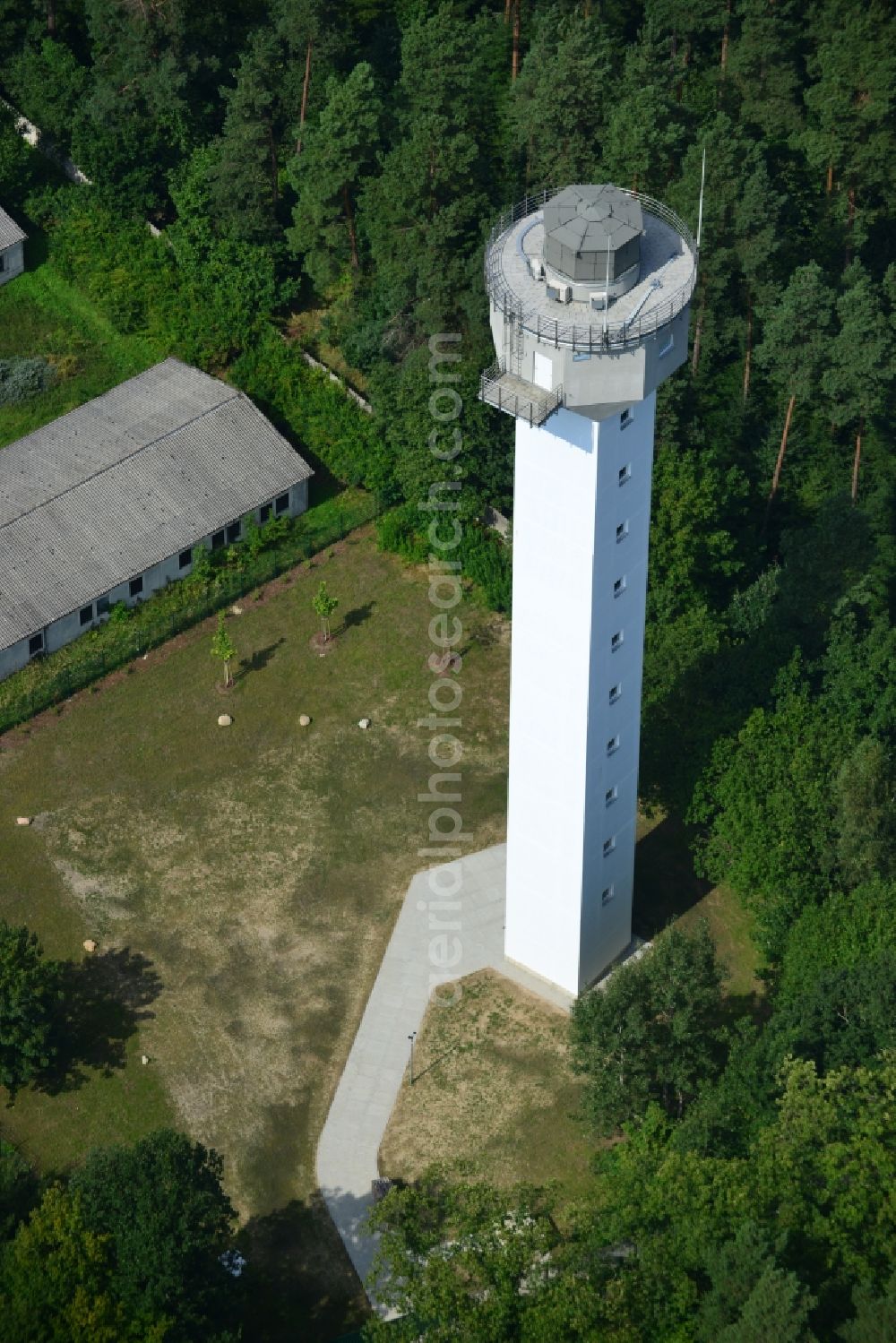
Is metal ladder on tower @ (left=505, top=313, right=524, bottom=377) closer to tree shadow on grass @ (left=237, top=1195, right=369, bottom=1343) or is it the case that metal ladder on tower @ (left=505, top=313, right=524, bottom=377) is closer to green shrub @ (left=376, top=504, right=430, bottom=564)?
tree shadow on grass @ (left=237, top=1195, right=369, bottom=1343)

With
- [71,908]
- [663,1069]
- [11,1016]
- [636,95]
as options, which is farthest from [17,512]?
[663,1069]

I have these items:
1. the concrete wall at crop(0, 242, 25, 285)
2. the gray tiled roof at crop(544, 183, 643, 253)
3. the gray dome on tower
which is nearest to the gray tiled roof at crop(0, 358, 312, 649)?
the concrete wall at crop(0, 242, 25, 285)

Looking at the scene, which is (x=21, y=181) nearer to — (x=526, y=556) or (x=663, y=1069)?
(x=526, y=556)

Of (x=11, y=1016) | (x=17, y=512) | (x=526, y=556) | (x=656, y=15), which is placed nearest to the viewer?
(x=526, y=556)

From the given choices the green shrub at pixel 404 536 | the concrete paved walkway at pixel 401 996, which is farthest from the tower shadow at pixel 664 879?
the green shrub at pixel 404 536

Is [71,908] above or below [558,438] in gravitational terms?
below

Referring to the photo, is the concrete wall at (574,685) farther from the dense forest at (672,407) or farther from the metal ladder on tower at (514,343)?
the dense forest at (672,407)

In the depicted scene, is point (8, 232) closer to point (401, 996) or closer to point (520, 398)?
point (401, 996)
